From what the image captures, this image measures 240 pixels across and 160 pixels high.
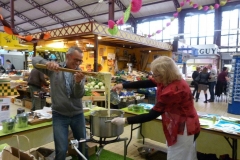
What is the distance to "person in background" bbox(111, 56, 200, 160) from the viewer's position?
158 cm

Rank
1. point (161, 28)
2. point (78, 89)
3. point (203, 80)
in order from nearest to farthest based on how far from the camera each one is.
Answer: point (78, 89) → point (203, 80) → point (161, 28)

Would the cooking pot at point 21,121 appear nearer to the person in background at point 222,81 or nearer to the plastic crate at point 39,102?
the plastic crate at point 39,102

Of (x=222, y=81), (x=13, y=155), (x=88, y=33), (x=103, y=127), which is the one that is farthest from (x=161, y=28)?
(x=13, y=155)

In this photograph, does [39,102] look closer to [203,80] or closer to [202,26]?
[203,80]

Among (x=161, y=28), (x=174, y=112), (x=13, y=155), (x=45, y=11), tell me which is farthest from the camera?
(x=45, y=11)

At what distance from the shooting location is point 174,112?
64.3 inches

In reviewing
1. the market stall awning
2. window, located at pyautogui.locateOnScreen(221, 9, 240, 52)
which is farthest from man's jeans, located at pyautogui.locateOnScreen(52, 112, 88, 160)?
window, located at pyautogui.locateOnScreen(221, 9, 240, 52)

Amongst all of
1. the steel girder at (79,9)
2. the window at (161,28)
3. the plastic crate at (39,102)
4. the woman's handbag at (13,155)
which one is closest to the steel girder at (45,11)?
the steel girder at (79,9)

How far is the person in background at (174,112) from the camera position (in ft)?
5.20

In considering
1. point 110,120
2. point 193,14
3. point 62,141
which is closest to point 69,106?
point 62,141

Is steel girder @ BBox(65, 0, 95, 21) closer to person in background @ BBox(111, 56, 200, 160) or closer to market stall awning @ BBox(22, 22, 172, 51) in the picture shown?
market stall awning @ BBox(22, 22, 172, 51)

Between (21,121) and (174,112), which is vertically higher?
(174,112)

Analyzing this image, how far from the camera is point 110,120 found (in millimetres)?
1683

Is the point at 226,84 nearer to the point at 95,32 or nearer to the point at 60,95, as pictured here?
the point at 95,32
